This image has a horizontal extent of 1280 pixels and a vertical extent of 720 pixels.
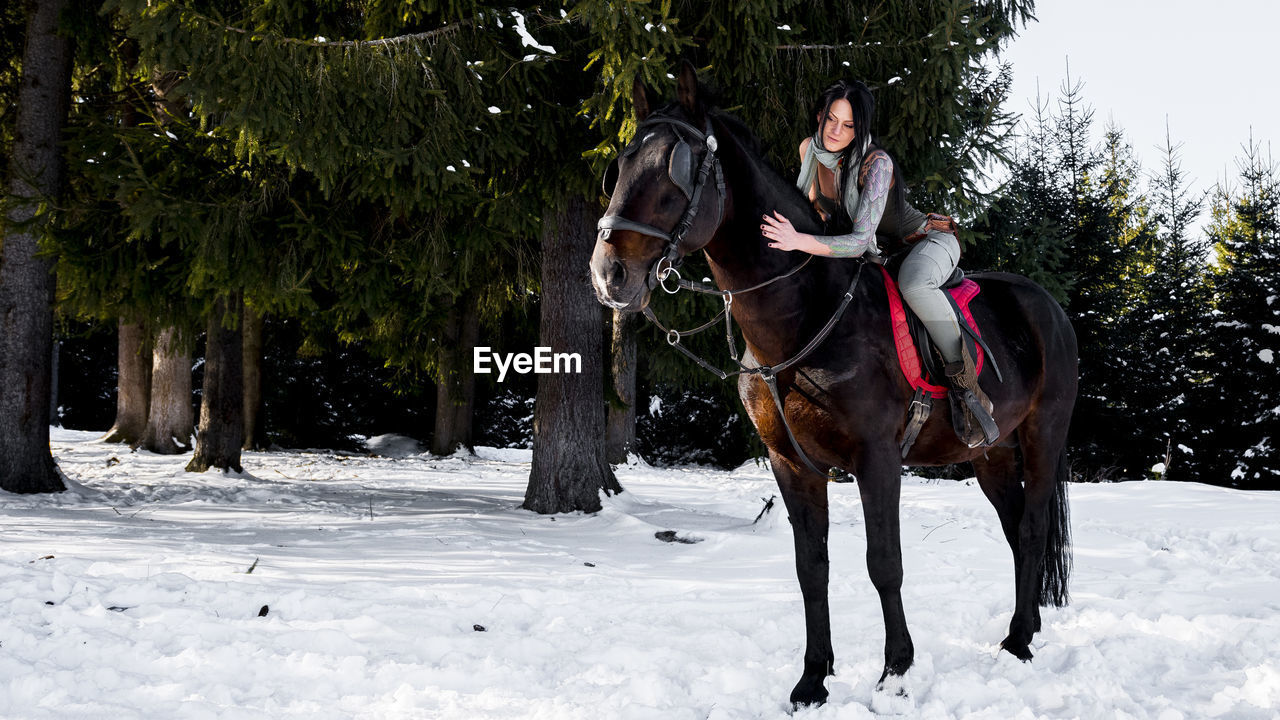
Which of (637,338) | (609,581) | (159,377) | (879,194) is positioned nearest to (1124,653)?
(879,194)

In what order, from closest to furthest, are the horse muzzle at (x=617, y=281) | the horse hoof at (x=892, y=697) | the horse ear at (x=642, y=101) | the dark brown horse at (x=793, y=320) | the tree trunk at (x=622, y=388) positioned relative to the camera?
the horse muzzle at (x=617, y=281) → the dark brown horse at (x=793, y=320) → the horse ear at (x=642, y=101) → the horse hoof at (x=892, y=697) → the tree trunk at (x=622, y=388)

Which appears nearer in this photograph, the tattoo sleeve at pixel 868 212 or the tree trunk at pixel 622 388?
the tattoo sleeve at pixel 868 212

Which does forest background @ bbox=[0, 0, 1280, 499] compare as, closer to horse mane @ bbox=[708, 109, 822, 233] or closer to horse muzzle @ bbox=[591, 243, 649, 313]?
horse mane @ bbox=[708, 109, 822, 233]

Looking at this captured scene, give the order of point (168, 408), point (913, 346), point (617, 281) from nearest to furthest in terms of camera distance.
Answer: point (617, 281) → point (913, 346) → point (168, 408)

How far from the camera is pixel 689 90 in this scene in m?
3.45

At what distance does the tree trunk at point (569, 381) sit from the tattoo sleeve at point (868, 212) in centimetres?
596

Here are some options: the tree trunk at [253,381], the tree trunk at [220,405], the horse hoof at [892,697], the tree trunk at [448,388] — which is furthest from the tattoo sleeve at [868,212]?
the tree trunk at [253,381]

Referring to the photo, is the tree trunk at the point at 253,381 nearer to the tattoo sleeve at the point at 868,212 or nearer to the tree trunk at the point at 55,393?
the tree trunk at the point at 55,393

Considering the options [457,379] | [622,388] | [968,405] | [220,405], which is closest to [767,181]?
[968,405]

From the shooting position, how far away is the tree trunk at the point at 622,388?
471 inches

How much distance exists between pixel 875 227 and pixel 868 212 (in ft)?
0.24

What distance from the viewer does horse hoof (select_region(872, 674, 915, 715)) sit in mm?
3717

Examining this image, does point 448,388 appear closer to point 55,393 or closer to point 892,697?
point 55,393

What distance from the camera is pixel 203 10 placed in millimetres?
7637
